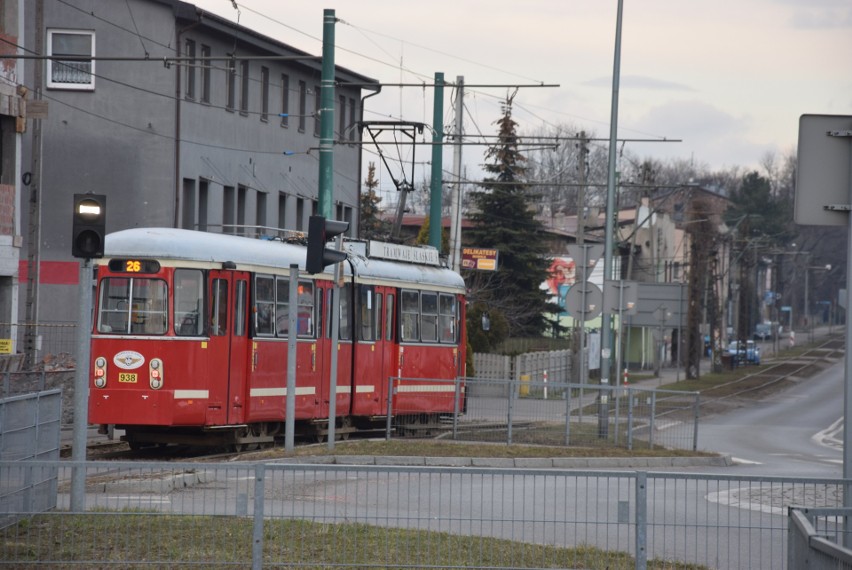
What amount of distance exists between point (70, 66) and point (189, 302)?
19.6 metres

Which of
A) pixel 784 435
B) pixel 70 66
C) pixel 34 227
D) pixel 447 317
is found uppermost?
pixel 70 66

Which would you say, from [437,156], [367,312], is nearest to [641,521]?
[367,312]

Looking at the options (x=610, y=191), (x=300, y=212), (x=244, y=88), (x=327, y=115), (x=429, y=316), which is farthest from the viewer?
(x=300, y=212)

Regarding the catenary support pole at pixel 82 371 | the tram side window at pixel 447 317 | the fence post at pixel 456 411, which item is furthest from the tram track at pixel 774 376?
the catenary support pole at pixel 82 371

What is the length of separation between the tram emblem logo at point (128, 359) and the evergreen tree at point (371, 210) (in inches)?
2328

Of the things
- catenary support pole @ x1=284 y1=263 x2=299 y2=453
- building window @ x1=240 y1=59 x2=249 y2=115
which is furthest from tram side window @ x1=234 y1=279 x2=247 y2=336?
building window @ x1=240 y1=59 x2=249 y2=115

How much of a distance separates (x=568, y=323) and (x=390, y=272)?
6268 centimetres

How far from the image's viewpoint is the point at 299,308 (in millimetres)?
23062

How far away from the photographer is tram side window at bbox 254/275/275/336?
21.8 metres

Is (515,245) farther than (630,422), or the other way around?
(515,245)

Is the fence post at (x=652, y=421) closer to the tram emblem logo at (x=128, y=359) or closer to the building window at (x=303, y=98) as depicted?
the tram emblem logo at (x=128, y=359)

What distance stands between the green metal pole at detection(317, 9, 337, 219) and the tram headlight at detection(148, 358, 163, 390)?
5.71 meters

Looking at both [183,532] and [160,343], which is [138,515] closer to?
[183,532]

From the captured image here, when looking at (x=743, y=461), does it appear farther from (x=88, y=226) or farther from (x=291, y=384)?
(x=88, y=226)
